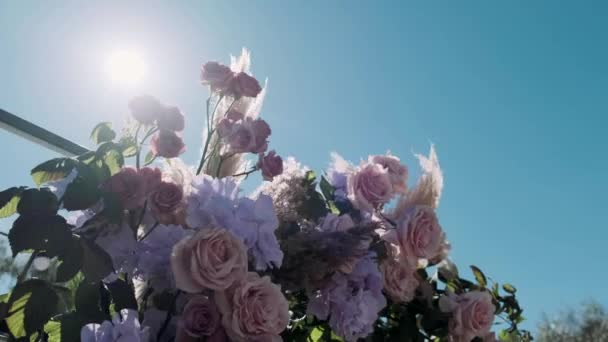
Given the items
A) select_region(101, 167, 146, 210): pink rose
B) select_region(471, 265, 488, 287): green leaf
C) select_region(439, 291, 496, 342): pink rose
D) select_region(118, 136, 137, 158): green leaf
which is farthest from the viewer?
select_region(471, 265, 488, 287): green leaf

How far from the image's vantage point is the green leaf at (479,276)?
104 cm

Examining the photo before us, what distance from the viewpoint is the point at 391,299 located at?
0.87 meters

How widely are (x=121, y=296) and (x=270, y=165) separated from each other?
0.30 meters

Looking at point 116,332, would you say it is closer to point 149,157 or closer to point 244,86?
point 149,157

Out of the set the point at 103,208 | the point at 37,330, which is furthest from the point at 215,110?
the point at 37,330

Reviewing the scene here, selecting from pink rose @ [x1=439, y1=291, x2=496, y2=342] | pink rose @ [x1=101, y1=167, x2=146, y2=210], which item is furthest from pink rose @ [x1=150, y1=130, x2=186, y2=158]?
pink rose @ [x1=439, y1=291, x2=496, y2=342]

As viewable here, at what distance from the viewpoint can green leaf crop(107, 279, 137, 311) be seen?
695mm

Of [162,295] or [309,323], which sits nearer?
[162,295]

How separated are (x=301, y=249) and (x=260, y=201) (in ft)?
0.24

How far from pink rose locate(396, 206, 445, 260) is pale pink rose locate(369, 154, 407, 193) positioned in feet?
0.36

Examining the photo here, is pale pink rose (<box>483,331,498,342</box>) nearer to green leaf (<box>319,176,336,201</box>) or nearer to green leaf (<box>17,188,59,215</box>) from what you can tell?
green leaf (<box>319,176,336,201</box>)

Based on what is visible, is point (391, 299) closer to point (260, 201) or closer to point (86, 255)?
point (260, 201)

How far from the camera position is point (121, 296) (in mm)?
697

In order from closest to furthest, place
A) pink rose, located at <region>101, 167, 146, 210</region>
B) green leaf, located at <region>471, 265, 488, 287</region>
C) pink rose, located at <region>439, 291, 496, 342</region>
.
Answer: pink rose, located at <region>101, 167, 146, 210</region> → pink rose, located at <region>439, 291, 496, 342</region> → green leaf, located at <region>471, 265, 488, 287</region>
